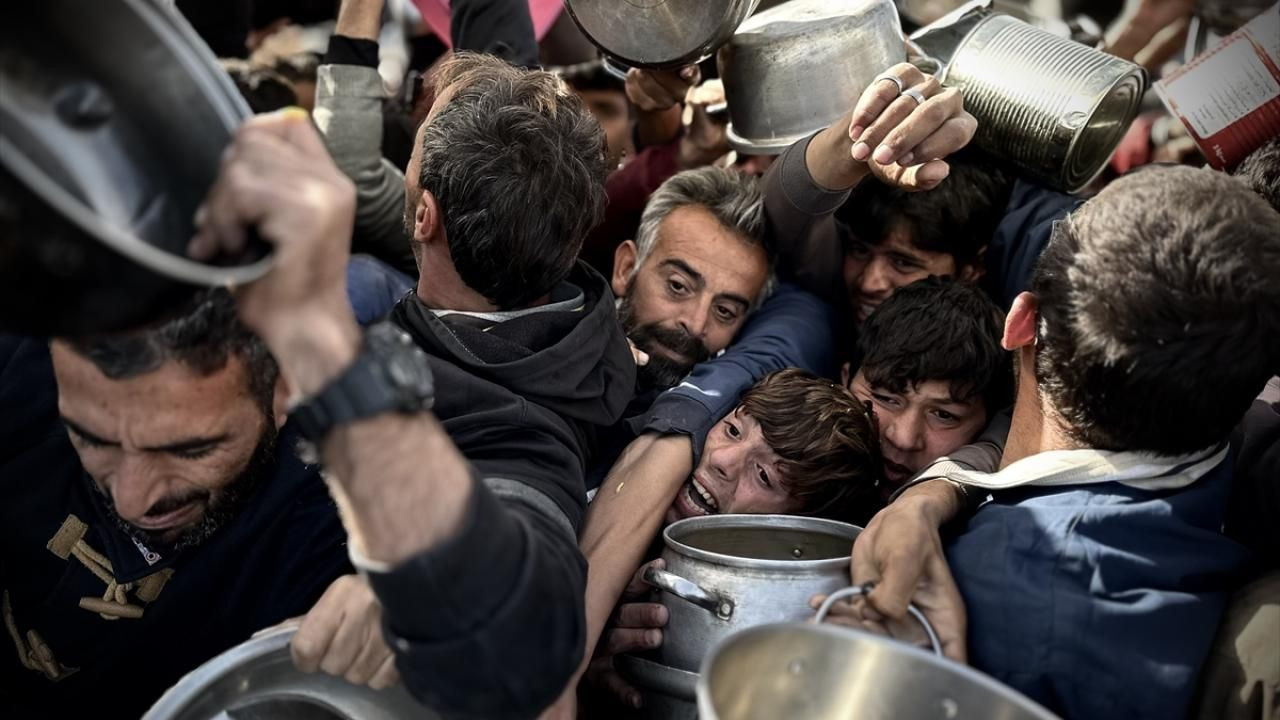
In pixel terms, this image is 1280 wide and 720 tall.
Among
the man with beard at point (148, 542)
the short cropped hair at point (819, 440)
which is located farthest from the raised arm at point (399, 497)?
the short cropped hair at point (819, 440)

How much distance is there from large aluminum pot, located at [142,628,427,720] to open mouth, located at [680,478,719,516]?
0.84 meters

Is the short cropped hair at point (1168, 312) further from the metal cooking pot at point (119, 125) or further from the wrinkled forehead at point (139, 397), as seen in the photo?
the wrinkled forehead at point (139, 397)

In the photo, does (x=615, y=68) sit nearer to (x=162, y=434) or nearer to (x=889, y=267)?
(x=889, y=267)

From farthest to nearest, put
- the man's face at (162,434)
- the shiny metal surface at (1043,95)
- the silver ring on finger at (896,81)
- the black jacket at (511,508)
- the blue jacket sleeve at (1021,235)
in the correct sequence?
the blue jacket sleeve at (1021,235) < the shiny metal surface at (1043,95) < the silver ring on finger at (896,81) < the man's face at (162,434) < the black jacket at (511,508)

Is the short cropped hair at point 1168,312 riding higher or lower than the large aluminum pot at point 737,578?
higher

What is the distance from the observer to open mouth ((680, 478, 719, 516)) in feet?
8.80

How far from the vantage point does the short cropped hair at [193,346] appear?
1.89 metres

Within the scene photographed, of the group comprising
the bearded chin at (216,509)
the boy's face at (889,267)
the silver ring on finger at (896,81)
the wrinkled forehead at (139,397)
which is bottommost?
the boy's face at (889,267)

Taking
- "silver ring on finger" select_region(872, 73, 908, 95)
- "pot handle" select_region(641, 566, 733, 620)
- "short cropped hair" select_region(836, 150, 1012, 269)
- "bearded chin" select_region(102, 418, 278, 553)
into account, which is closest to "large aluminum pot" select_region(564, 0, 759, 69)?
"silver ring on finger" select_region(872, 73, 908, 95)

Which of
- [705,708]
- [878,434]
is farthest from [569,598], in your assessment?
[878,434]

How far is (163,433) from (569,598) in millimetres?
751

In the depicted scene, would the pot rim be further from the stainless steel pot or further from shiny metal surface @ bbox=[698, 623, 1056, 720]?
shiny metal surface @ bbox=[698, 623, 1056, 720]

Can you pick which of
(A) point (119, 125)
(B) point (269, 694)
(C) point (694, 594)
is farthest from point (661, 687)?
(A) point (119, 125)

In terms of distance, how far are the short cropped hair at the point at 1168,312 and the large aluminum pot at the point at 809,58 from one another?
129cm
